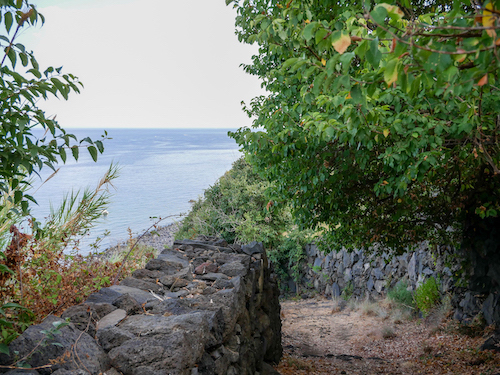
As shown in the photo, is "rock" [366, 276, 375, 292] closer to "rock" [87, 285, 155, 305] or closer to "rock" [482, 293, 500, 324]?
"rock" [482, 293, 500, 324]

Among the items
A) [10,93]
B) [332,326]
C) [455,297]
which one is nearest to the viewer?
[10,93]

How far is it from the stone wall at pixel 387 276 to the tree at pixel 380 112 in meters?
1.27

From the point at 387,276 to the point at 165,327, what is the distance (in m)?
10.7

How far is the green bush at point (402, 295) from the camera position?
10.3 m

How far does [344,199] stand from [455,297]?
4.66 meters

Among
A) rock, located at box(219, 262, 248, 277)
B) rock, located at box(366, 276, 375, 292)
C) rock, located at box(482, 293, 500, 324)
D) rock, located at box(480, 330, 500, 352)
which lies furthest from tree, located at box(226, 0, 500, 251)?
rock, located at box(366, 276, 375, 292)

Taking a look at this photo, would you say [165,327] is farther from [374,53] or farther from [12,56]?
[374,53]

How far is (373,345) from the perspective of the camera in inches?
345

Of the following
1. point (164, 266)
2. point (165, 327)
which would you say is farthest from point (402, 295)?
point (165, 327)

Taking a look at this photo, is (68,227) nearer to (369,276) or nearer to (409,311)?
(409,311)

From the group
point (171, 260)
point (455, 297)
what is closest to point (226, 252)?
point (171, 260)

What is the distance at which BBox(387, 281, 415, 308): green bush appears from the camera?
33.8ft

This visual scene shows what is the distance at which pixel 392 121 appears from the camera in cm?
369

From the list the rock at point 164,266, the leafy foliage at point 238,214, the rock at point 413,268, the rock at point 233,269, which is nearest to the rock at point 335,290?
the leafy foliage at point 238,214
